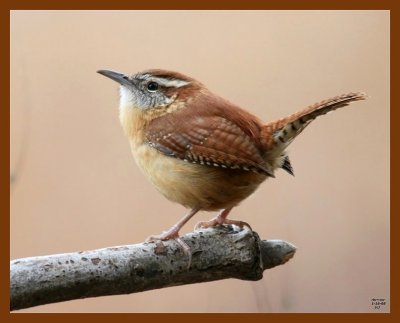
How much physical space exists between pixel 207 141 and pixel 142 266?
721 mm

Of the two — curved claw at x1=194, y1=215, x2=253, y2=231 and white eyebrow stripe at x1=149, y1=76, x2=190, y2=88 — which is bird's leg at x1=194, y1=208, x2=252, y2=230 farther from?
white eyebrow stripe at x1=149, y1=76, x2=190, y2=88

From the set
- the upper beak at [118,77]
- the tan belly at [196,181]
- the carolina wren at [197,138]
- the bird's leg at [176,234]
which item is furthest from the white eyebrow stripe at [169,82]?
the bird's leg at [176,234]

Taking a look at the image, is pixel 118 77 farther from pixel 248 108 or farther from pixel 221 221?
pixel 221 221

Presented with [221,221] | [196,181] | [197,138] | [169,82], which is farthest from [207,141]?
[221,221]

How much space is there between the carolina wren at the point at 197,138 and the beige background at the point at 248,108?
0.13 m

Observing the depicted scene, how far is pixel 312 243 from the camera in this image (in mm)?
4184

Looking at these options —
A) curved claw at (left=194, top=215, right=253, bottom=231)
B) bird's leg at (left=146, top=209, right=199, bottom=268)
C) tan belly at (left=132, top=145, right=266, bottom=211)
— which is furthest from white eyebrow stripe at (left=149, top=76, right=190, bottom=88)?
curved claw at (left=194, top=215, right=253, bottom=231)

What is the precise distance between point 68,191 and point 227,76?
1.08 meters

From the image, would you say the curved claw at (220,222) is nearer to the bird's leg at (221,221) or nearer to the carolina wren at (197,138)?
the bird's leg at (221,221)

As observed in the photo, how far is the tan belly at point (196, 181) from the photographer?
12.5 ft

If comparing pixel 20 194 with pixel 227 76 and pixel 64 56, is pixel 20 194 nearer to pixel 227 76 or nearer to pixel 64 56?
pixel 64 56

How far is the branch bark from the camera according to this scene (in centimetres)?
343

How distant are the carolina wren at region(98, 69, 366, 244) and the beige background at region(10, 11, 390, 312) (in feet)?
0.43

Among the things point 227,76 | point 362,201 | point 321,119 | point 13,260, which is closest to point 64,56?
point 227,76
